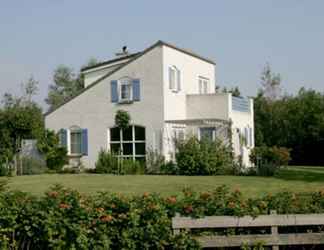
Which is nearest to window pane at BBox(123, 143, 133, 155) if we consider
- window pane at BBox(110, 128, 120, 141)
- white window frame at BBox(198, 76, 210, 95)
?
window pane at BBox(110, 128, 120, 141)

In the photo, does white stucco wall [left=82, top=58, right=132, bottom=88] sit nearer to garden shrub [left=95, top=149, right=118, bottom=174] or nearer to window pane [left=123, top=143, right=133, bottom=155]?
window pane [left=123, top=143, right=133, bottom=155]

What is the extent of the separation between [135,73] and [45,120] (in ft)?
18.6

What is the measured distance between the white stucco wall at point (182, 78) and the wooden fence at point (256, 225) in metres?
20.8

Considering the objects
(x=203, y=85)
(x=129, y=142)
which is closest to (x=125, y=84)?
(x=129, y=142)

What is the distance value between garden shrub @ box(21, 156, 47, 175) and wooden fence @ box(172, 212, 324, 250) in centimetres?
2279

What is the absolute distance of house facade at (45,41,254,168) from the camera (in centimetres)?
2833

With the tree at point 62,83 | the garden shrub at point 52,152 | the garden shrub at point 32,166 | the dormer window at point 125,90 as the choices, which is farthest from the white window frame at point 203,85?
the tree at point 62,83

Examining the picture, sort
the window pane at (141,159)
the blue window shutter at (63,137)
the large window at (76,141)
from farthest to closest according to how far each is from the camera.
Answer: the blue window shutter at (63,137)
the large window at (76,141)
the window pane at (141,159)

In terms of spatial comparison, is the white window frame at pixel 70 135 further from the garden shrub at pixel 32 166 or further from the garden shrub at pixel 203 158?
the garden shrub at pixel 203 158

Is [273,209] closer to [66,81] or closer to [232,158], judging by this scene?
[232,158]

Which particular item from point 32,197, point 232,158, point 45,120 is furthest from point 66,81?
point 32,197

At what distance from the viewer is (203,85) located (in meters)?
33.7

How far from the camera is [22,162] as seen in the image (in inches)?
1168

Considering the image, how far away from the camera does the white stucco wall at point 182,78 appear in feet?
93.1
